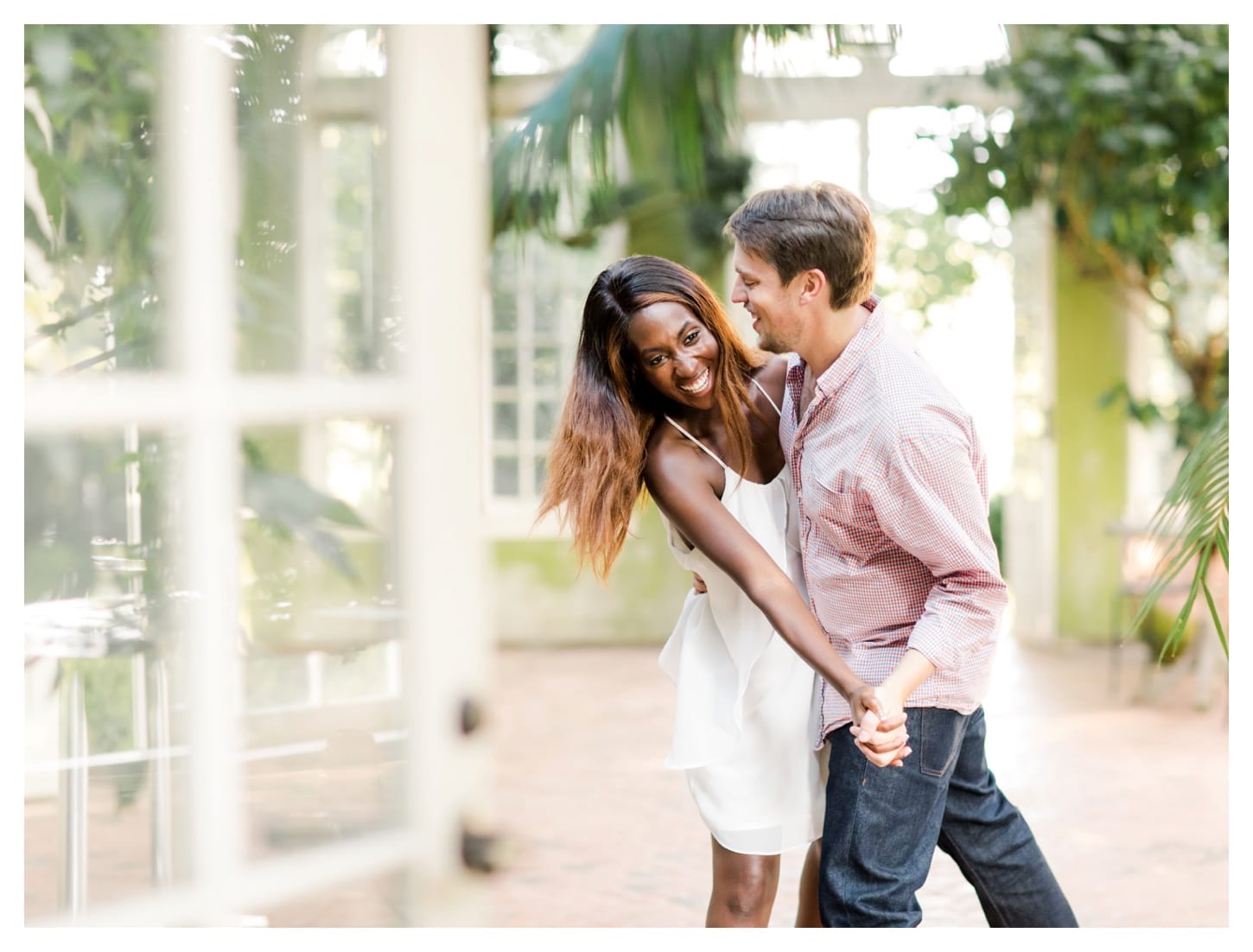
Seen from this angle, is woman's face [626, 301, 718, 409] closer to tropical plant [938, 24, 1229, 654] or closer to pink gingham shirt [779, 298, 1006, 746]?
pink gingham shirt [779, 298, 1006, 746]

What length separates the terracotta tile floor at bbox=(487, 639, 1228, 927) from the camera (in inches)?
139

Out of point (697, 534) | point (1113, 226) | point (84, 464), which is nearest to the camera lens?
point (84, 464)

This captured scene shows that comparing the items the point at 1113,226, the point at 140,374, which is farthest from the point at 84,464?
the point at 1113,226

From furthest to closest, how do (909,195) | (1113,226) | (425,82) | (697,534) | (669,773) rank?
(909,195), (1113,226), (669,773), (697,534), (425,82)

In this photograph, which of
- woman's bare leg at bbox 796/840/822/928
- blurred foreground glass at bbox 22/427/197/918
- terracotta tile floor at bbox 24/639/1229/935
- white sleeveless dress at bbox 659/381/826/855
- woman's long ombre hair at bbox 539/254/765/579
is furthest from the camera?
terracotta tile floor at bbox 24/639/1229/935

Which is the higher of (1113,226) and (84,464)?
(1113,226)

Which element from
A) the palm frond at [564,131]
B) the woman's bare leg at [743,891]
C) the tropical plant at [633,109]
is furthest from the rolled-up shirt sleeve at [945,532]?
the palm frond at [564,131]

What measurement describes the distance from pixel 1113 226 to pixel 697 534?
4469 mm

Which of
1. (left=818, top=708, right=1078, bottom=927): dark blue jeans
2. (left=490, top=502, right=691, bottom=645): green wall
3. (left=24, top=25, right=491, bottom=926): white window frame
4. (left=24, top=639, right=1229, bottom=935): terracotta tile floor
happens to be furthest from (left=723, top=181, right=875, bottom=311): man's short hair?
(left=490, top=502, right=691, bottom=645): green wall

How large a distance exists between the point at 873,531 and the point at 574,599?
6239 millimetres

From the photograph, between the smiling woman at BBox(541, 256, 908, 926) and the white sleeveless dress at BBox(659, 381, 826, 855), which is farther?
the white sleeveless dress at BBox(659, 381, 826, 855)

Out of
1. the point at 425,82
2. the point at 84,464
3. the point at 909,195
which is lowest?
the point at 84,464
